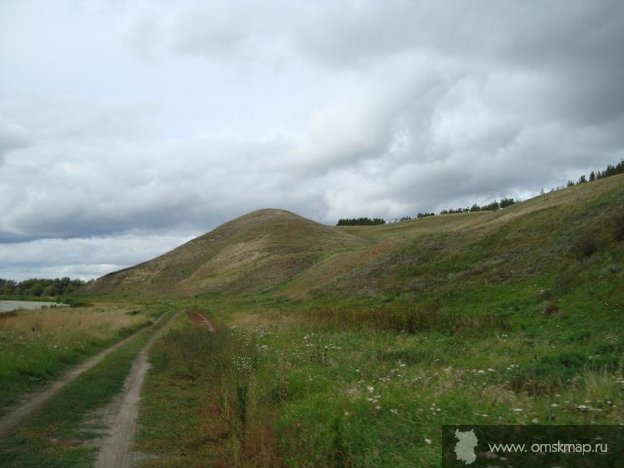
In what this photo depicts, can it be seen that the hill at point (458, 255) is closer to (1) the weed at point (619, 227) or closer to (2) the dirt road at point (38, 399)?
(1) the weed at point (619, 227)

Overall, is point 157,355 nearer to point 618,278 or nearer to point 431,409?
point 431,409

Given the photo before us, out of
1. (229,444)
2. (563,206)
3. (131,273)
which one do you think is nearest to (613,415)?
(229,444)

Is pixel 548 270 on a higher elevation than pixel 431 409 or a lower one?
higher

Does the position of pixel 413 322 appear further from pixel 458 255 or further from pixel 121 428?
pixel 458 255

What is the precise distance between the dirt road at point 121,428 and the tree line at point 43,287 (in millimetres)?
132461

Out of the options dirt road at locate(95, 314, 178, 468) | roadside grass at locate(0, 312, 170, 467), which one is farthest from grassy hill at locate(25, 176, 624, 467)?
dirt road at locate(95, 314, 178, 468)

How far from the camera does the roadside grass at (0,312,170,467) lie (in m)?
7.58

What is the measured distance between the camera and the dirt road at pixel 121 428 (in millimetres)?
7694

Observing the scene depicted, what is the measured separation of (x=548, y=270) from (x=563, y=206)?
15025 millimetres

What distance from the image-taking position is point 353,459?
5.88 m

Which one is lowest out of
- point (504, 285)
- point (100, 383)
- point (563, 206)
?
point (100, 383)

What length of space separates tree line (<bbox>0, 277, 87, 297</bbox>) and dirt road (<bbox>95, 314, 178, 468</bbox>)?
132461mm

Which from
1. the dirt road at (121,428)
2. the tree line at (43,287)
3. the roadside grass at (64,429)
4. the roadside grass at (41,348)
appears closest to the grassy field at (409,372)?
the dirt road at (121,428)

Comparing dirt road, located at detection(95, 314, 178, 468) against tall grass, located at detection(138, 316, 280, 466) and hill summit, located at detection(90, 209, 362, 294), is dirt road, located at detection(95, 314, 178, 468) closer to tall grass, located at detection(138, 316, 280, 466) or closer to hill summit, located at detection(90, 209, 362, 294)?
tall grass, located at detection(138, 316, 280, 466)
